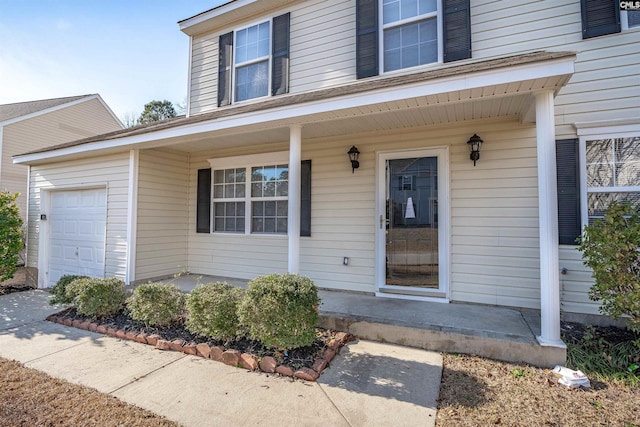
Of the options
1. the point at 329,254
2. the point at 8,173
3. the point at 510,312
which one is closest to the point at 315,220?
the point at 329,254

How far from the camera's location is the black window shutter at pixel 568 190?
393 centimetres

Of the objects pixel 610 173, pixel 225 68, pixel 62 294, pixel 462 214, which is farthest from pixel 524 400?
pixel 225 68

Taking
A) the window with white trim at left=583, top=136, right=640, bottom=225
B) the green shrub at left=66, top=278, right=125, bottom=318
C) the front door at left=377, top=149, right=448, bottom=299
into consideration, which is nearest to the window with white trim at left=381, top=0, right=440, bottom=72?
the front door at left=377, top=149, right=448, bottom=299

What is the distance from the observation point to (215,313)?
3387 millimetres

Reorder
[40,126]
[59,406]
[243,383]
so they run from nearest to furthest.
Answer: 1. [59,406]
2. [243,383]
3. [40,126]

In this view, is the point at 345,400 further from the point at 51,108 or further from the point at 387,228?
the point at 51,108

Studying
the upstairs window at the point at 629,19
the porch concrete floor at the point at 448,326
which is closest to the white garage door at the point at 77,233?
the porch concrete floor at the point at 448,326

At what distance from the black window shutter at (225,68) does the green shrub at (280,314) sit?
4677mm

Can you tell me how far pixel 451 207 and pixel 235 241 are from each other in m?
4.02

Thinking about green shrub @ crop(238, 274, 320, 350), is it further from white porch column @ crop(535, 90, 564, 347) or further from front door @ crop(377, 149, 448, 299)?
white porch column @ crop(535, 90, 564, 347)

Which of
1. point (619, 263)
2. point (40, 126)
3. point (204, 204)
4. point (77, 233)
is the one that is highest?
point (40, 126)

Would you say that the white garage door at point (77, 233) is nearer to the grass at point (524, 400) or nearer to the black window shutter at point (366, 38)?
the black window shutter at point (366, 38)

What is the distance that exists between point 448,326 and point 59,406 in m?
3.61

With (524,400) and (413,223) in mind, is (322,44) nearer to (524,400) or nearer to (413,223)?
(413,223)
